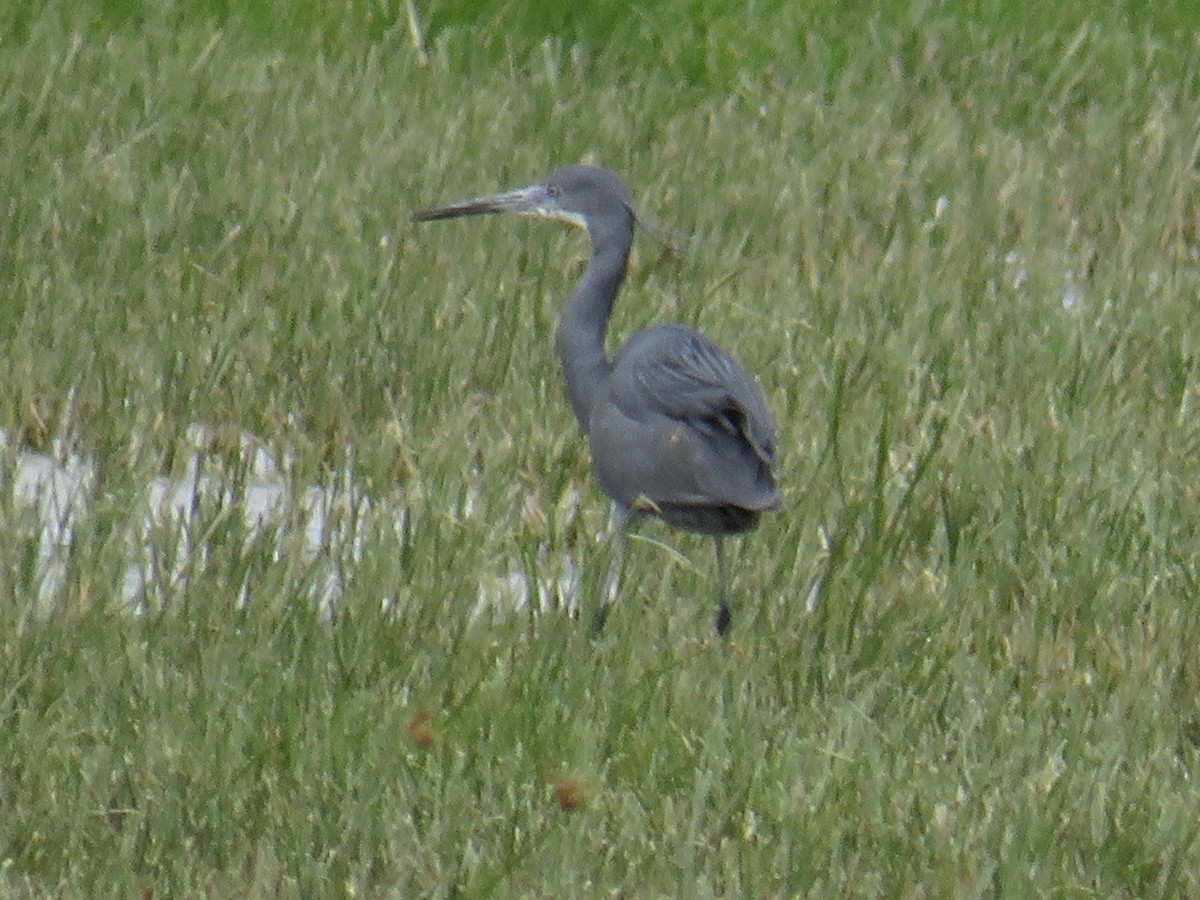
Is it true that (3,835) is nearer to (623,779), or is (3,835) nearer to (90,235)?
(623,779)

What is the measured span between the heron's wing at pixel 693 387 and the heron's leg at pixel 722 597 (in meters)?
0.22

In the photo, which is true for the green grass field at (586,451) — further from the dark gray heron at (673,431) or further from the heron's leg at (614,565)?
the dark gray heron at (673,431)

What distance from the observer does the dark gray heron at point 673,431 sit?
4.68 m

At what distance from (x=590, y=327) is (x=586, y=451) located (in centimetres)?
42

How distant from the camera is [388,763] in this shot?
3.95 m

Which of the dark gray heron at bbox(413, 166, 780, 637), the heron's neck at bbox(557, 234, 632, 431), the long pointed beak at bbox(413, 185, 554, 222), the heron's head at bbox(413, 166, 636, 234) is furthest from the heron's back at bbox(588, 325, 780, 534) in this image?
the long pointed beak at bbox(413, 185, 554, 222)

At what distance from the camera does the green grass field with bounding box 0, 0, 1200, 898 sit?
12.7ft

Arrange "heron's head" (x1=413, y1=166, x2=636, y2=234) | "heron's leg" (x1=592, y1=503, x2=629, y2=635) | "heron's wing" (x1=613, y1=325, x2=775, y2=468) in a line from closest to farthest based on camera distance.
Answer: "heron's leg" (x1=592, y1=503, x2=629, y2=635) < "heron's wing" (x1=613, y1=325, x2=775, y2=468) < "heron's head" (x1=413, y1=166, x2=636, y2=234)

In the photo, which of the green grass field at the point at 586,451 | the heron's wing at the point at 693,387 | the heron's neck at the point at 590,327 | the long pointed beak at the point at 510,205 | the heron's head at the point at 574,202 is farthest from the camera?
the long pointed beak at the point at 510,205

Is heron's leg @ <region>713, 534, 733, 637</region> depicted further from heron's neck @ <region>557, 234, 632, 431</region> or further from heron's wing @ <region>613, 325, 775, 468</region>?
heron's neck @ <region>557, 234, 632, 431</region>

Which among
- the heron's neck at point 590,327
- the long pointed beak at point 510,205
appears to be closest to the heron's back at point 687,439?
the heron's neck at point 590,327

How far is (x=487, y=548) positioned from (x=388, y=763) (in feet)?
3.41

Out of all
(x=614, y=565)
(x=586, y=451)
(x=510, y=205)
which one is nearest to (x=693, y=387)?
(x=614, y=565)

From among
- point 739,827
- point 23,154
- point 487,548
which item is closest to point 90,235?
point 23,154
